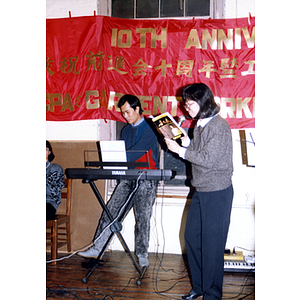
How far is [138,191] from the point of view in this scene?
2924 millimetres

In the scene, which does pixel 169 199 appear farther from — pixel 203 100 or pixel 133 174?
pixel 203 100

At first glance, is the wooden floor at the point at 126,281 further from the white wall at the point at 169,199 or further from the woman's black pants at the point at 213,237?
the woman's black pants at the point at 213,237

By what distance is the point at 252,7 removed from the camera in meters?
3.23

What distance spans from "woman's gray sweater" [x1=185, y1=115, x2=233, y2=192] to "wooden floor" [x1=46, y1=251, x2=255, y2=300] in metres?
0.95

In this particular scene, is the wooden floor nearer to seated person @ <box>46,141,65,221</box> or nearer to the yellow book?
seated person @ <box>46,141,65,221</box>

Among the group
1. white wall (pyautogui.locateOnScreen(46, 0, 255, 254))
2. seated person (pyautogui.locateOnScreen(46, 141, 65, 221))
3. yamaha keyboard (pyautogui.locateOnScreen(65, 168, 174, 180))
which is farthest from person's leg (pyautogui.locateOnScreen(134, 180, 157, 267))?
seated person (pyautogui.locateOnScreen(46, 141, 65, 221))

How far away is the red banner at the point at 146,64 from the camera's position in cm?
317

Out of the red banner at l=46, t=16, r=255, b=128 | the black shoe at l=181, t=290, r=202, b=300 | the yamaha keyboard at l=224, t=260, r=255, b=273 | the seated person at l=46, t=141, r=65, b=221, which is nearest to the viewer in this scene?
the black shoe at l=181, t=290, r=202, b=300

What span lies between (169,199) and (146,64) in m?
1.57

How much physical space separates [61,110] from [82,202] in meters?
1.11

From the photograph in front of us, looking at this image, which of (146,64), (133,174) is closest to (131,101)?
(146,64)

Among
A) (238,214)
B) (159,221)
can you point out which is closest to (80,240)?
(159,221)

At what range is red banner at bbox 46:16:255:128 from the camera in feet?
10.4
